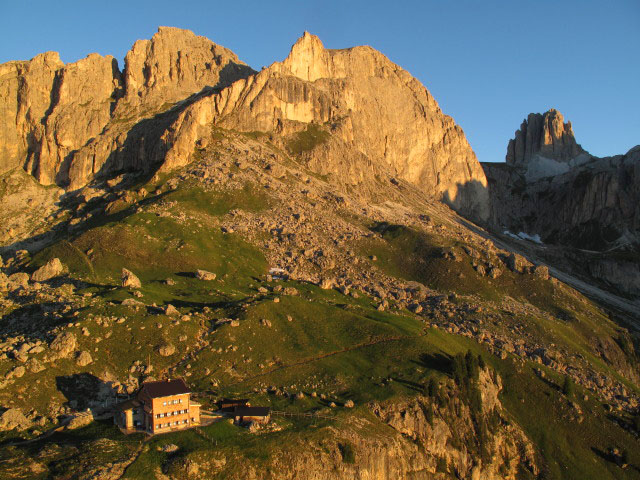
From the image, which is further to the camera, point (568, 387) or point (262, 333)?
point (568, 387)

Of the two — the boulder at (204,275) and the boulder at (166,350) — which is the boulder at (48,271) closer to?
the boulder at (204,275)

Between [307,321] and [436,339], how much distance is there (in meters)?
24.5

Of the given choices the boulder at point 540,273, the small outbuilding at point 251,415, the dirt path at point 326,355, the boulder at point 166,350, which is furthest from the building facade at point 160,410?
the boulder at point 540,273

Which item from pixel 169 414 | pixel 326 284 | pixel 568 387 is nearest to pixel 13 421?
pixel 169 414

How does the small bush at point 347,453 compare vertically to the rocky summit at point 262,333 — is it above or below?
below

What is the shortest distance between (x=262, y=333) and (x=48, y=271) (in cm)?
4555

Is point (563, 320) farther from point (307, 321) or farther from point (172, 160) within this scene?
point (172, 160)

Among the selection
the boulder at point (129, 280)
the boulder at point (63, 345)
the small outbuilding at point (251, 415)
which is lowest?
the small outbuilding at point (251, 415)

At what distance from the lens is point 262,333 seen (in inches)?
3836

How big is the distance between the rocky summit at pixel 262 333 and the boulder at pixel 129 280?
13.0 inches

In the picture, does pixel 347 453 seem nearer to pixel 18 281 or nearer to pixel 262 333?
pixel 262 333

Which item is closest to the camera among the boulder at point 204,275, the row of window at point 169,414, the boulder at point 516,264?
the row of window at point 169,414

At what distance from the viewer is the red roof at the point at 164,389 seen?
65500mm

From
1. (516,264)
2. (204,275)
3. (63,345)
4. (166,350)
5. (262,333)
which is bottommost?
(166,350)
